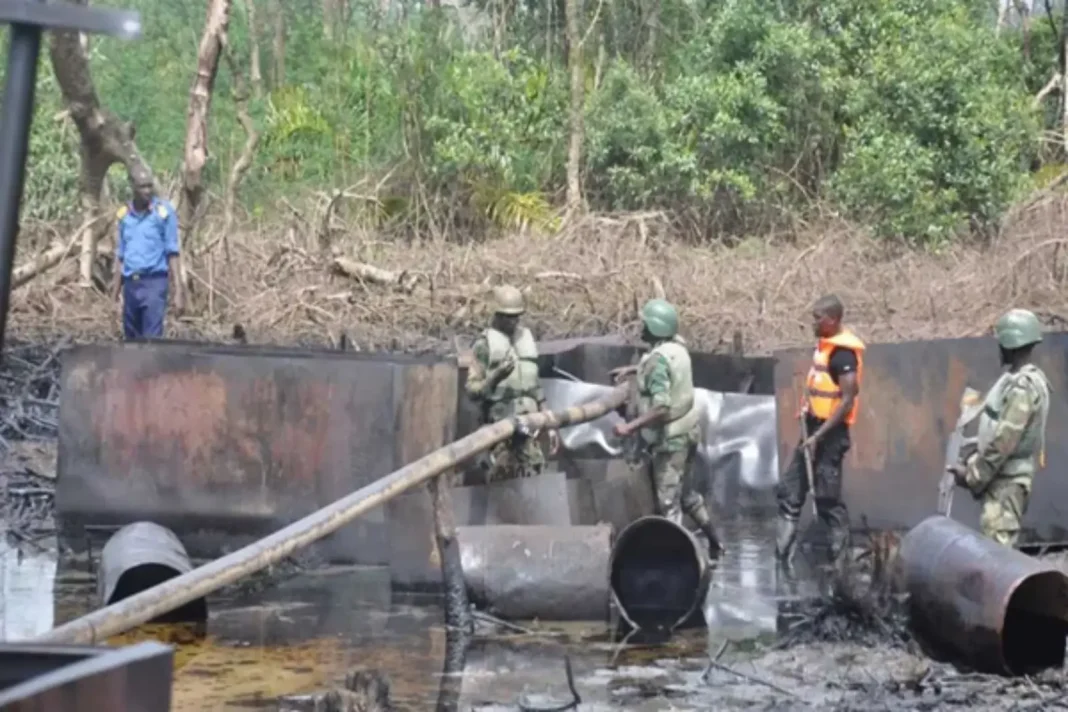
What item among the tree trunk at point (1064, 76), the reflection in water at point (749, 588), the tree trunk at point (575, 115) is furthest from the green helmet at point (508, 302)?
the tree trunk at point (1064, 76)

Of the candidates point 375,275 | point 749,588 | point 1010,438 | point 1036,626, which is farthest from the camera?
point 375,275

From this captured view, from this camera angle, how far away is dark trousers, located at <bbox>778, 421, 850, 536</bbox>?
37.7 feet

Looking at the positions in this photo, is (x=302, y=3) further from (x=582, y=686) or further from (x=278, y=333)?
(x=582, y=686)

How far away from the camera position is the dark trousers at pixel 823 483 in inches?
452

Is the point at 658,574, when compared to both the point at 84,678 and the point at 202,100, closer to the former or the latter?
the point at 84,678

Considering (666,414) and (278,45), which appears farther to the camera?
(278,45)

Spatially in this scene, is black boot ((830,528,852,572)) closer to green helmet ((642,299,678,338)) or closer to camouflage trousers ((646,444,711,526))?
camouflage trousers ((646,444,711,526))

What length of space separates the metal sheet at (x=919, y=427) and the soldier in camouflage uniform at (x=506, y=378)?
7.91 feet

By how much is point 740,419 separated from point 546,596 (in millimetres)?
5132

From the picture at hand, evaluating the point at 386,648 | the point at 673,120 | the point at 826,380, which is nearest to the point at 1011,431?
the point at 826,380

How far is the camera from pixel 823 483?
1160 cm

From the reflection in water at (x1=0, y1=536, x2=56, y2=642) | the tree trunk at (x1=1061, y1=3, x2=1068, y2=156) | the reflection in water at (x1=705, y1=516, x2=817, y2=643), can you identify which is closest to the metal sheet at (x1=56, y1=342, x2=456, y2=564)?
the reflection in water at (x1=0, y1=536, x2=56, y2=642)

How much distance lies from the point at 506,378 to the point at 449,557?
2.45m

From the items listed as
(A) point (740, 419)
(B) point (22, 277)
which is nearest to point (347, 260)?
(B) point (22, 277)
